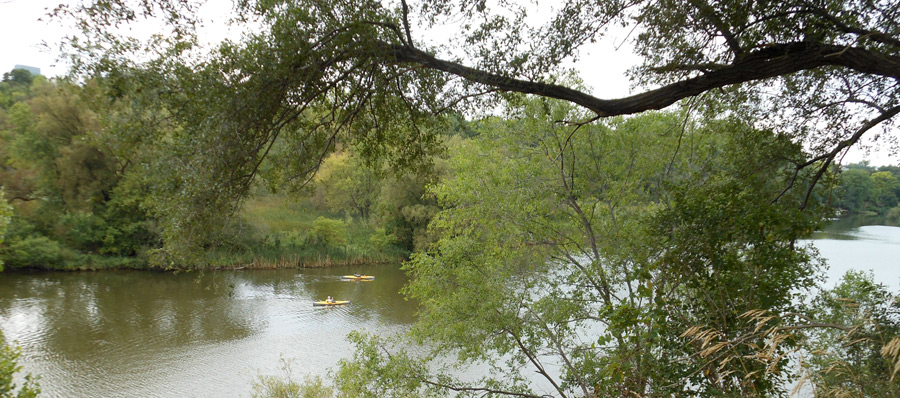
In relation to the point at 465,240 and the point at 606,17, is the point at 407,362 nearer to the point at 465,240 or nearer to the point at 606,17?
the point at 465,240

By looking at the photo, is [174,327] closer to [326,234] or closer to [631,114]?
[326,234]

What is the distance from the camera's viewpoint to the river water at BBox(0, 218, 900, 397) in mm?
10570

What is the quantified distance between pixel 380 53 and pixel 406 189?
19072mm

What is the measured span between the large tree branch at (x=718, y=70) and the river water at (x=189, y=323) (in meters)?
5.89

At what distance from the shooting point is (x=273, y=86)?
3.28 m

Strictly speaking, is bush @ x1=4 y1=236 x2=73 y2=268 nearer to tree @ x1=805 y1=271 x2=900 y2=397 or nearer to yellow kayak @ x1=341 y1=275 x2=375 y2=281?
yellow kayak @ x1=341 y1=275 x2=375 y2=281

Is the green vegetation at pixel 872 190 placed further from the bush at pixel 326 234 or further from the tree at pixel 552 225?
the bush at pixel 326 234

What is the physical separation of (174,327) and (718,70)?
1458cm

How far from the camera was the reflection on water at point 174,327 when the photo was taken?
10516 millimetres

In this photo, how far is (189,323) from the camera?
46.0 ft

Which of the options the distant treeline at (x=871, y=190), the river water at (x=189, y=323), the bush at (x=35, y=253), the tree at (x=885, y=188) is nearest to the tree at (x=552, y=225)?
the distant treeline at (x=871, y=190)

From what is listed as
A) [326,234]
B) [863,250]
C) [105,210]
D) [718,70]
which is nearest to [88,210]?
[105,210]

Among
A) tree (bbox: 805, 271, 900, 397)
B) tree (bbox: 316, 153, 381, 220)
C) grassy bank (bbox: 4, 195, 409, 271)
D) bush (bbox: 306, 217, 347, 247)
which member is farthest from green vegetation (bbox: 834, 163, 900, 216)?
tree (bbox: 316, 153, 381, 220)

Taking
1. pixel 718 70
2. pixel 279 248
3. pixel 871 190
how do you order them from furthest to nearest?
1. pixel 279 248
2. pixel 871 190
3. pixel 718 70
